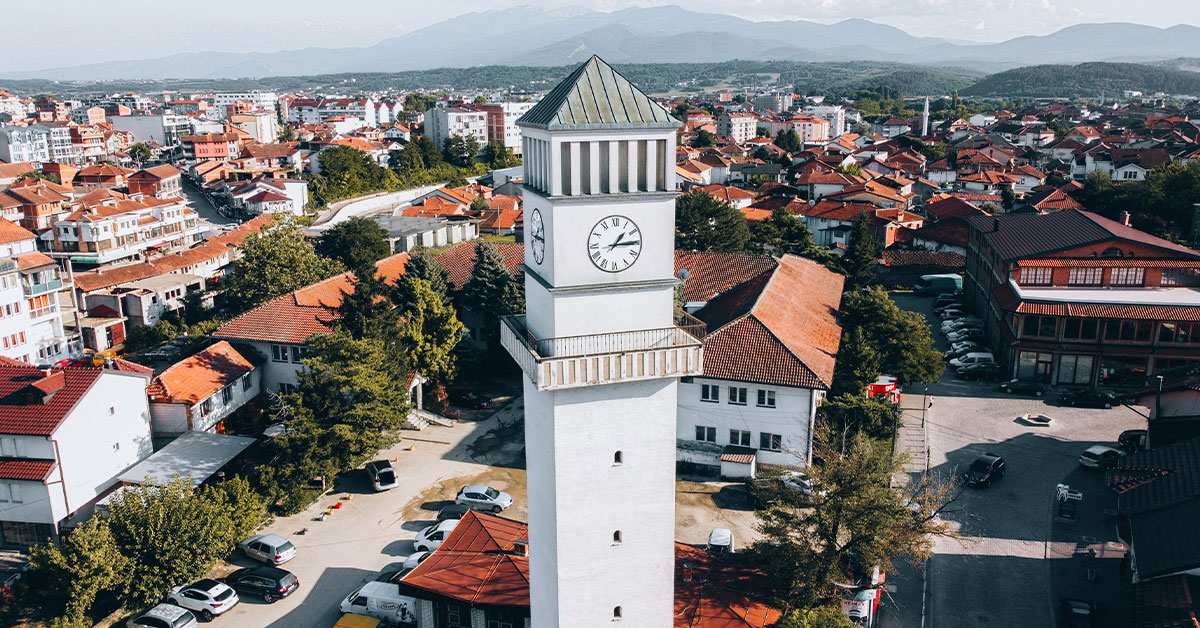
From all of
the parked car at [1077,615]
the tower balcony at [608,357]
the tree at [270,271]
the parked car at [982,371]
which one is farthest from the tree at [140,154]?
the parked car at [1077,615]

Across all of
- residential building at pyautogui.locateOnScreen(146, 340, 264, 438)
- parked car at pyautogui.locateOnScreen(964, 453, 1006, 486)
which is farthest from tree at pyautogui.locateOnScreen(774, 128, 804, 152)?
residential building at pyautogui.locateOnScreen(146, 340, 264, 438)

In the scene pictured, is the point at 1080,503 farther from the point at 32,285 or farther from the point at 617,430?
the point at 32,285

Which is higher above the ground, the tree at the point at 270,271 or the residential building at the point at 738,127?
Result: the residential building at the point at 738,127

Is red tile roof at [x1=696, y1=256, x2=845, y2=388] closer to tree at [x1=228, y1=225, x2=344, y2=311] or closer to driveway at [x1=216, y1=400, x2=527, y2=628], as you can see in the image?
driveway at [x1=216, y1=400, x2=527, y2=628]

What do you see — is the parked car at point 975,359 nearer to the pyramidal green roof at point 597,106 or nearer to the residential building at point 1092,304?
the residential building at point 1092,304

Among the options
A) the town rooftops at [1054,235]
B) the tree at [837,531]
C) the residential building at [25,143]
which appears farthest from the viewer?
the residential building at [25,143]

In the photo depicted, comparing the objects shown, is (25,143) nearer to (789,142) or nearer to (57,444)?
(789,142)

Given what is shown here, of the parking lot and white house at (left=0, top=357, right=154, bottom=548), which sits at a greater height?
white house at (left=0, top=357, right=154, bottom=548)
